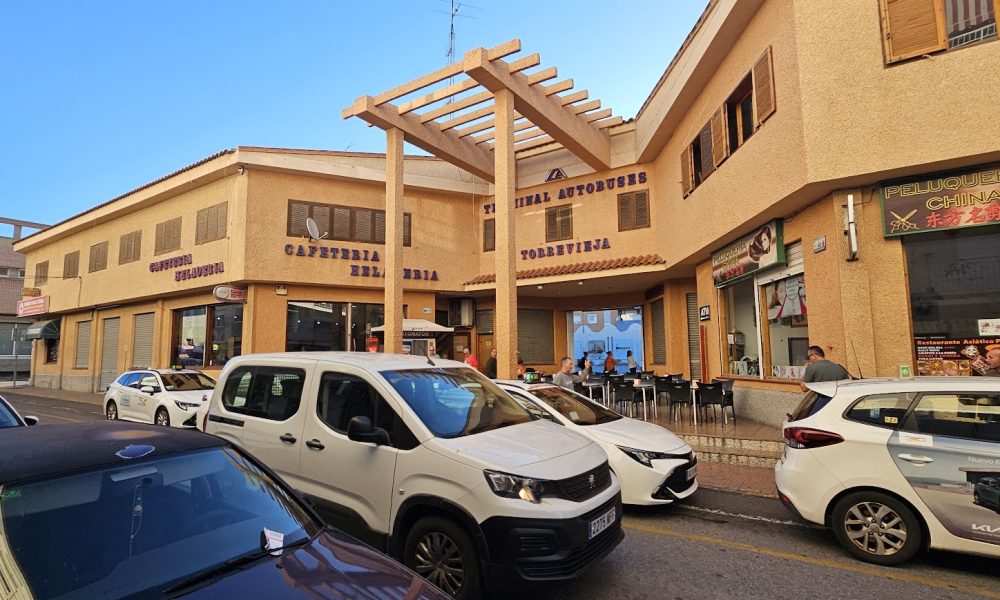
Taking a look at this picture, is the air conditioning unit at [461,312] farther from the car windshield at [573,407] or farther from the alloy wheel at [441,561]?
the alloy wheel at [441,561]

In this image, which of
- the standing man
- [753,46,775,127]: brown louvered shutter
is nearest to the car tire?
the standing man

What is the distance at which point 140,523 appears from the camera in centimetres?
226

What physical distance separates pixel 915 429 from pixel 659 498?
93.6 inches

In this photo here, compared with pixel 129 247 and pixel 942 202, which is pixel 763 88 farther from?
pixel 129 247

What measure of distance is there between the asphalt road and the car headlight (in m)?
0.57

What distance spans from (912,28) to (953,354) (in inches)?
190

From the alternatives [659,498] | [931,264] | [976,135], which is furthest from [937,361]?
[659,498]

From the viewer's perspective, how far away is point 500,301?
12.9m

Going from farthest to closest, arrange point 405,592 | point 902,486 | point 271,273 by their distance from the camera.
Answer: point 271,273 → point 902,486 → point 405,592

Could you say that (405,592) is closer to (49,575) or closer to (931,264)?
(49,575)

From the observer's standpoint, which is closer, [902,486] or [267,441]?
[902,486]

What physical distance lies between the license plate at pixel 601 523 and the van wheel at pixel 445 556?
0.80 metres

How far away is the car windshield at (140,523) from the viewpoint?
6.33 feet

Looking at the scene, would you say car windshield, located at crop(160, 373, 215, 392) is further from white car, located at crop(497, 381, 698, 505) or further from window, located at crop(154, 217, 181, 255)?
white car, located at crop(497, 381, 698, 505)
